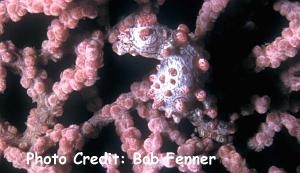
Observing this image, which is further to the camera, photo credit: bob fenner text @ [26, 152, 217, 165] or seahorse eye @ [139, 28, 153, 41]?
photo credit: bob fenner text @ [26, 152, 217, 165]

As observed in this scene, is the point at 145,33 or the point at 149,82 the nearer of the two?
the point at 145,33

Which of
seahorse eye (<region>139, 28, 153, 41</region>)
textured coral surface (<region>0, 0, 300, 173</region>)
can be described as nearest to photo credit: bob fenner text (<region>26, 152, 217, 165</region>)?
textured coral surface (<region>0, 0, 300, 173</region>)

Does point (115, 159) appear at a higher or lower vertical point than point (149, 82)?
lower

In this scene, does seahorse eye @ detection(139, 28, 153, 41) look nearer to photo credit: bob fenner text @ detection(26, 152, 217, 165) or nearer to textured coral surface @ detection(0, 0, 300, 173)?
textured coral surface @ detection(0, 0, 300, 173)

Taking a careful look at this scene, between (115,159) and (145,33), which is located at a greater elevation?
(145,33)

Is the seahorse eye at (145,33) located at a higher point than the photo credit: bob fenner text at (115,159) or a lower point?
higher

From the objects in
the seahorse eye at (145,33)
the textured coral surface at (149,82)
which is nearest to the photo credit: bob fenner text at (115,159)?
the textured coral surface at (149,82)

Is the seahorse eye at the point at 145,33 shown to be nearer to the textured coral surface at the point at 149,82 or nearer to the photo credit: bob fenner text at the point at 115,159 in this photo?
the textured coral surface at the point at 149,82

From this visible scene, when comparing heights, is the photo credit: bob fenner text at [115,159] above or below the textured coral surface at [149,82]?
below

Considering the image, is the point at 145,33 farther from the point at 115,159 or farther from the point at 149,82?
the point at 115,159

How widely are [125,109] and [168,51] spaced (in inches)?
16.6

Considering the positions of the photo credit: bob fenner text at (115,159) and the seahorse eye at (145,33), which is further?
the photo credit: bob fenner text at (115,159)

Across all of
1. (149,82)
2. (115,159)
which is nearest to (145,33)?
(149,82)

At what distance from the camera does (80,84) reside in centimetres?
172
